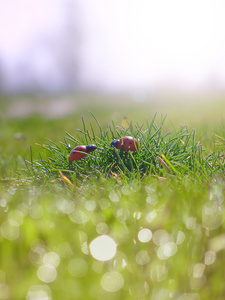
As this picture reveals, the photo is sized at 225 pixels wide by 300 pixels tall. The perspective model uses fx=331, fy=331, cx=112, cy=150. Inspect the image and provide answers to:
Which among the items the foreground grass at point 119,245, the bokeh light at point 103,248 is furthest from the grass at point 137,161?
the bokeh light at point 103,248

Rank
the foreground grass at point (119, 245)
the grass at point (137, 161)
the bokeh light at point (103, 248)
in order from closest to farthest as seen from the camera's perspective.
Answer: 1. the foreground grass at point (119, 245)
2. the bokeh light at point (103, 248)
3. the grass at point (137, 161)

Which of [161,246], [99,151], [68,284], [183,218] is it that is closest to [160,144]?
[99,151]

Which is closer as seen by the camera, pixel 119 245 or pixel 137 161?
pixel 119 245

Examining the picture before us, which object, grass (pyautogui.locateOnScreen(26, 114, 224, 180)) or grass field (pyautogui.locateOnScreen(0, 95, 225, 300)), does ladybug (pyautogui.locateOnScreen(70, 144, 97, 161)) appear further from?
grass field (pyautogui.locateOnScreen(0, 95, 225, 300))

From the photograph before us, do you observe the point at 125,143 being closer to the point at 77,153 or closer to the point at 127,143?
the point at 127,143

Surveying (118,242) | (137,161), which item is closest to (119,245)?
(118,242)

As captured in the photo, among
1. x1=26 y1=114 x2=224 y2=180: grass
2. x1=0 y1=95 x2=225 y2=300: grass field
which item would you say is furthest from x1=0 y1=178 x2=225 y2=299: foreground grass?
x1=26 y1=114 x2=224 y2=180: grass

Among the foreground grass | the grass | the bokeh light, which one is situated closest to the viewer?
the foreground grass

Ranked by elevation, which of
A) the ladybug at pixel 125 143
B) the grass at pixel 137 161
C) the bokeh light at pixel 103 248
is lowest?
the grass at pixel 137 161

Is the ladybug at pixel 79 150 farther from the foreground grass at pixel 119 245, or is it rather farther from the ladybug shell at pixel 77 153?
the foreground grass at pixel 119 245

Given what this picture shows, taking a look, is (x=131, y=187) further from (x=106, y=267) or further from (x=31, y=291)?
(x=31, y=291)

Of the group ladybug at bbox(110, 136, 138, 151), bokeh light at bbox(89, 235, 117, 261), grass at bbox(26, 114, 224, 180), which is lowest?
grass at bbox(26, 114, 224, 180)

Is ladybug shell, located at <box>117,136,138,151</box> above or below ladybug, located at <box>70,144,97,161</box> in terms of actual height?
above
